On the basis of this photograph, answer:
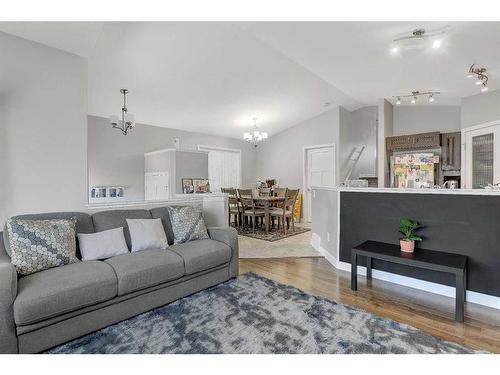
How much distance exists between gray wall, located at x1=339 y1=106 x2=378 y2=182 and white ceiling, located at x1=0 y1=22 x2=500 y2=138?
0.96 metres

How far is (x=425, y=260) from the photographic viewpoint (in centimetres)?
238

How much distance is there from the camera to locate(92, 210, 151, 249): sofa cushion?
257 centimetres

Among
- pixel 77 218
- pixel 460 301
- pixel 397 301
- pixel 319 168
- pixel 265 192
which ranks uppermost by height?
pixel 319 168

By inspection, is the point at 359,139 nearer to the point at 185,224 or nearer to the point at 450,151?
the point at 450,151

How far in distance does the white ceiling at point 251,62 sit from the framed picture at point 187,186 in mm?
1435

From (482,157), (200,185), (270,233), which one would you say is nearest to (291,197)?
(270,233)

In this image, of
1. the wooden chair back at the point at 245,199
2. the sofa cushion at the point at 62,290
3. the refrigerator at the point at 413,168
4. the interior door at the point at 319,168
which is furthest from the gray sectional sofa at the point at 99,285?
the interior door at the point at 319,168

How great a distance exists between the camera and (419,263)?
236cm

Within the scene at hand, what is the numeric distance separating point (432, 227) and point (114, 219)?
127 inches

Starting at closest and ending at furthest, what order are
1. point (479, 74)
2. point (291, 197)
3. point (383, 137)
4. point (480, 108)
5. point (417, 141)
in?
point (479, 74) → point (480, 108) → point (417, 141) → point (383, 137) → point (291, 197)

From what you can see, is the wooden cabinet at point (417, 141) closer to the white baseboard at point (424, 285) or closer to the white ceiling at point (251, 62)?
the white ceiling at point (251, 62)

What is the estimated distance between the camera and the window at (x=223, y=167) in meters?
7.26

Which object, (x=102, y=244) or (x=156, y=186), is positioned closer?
(x=102, y=244)
